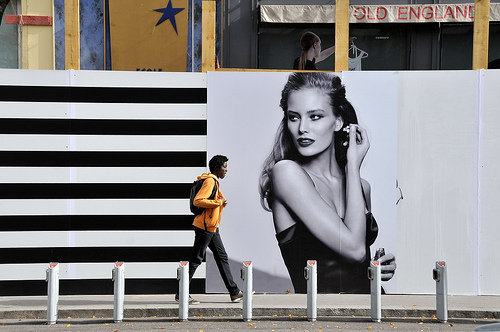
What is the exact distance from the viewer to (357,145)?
11250 millimetres

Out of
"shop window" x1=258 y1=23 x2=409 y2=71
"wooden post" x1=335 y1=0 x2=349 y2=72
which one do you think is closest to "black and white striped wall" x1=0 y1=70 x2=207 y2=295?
"wooden post" x1=335 y1=0 x2=349 y2=72

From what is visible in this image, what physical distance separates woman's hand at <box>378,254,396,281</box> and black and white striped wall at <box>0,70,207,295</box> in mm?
2610

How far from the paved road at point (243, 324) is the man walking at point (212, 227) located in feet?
2.09

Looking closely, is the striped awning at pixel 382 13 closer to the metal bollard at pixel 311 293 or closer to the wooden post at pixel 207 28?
the wooden post at pixel 207 28

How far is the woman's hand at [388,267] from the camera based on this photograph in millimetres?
11195

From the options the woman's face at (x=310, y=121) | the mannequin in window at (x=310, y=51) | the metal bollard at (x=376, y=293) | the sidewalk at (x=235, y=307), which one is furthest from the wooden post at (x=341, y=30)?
the mannequin in window at (x=310, y=51)

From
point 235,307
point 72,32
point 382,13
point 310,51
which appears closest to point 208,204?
point 235,307

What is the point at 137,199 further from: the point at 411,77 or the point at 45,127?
Result: the point at 411,77

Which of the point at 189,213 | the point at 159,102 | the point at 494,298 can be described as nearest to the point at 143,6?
the point at 159,102

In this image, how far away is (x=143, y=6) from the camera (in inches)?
609

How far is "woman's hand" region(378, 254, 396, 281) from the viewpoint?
11195 mm

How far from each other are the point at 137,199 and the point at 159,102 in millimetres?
1423

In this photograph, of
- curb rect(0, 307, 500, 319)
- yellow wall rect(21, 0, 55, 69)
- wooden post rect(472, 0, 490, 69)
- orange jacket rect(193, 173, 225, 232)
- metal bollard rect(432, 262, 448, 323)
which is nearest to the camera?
metal bollard rect(432, 262, 448, 323)

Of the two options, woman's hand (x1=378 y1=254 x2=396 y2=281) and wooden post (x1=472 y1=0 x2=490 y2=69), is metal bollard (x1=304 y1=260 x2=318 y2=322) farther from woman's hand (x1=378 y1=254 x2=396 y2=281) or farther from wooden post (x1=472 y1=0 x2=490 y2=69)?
wooden post (x1=472 y1=0 x2=490 y2=69)
